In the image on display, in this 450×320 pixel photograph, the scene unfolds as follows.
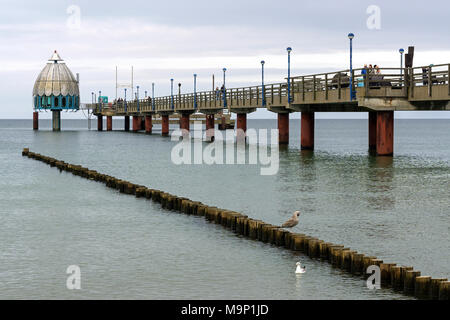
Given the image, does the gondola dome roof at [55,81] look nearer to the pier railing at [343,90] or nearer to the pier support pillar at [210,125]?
the pier support pillar at [210,125]

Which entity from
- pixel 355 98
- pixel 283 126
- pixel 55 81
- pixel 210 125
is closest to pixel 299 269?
pixel 355 98

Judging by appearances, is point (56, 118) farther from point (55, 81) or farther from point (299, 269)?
point (299, 269)

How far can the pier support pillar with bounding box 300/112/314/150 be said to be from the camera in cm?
6069

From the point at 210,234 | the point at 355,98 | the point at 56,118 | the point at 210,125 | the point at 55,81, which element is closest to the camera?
the point at 210,234

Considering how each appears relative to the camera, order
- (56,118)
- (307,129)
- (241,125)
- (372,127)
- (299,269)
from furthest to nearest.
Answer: (56,118) < (241,125) < (307,129) < (372,127) < (299,269)

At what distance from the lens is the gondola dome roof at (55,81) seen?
13988 cm

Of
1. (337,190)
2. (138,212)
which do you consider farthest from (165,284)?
(337,190)

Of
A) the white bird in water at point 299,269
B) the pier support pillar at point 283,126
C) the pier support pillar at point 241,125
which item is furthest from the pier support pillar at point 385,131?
the white bird in water at point 299,269

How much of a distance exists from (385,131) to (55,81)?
329 feet

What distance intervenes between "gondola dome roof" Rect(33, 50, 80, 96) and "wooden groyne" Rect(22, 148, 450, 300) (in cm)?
11339

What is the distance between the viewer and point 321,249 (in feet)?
61.3

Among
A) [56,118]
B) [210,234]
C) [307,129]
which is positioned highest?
[307,129]
